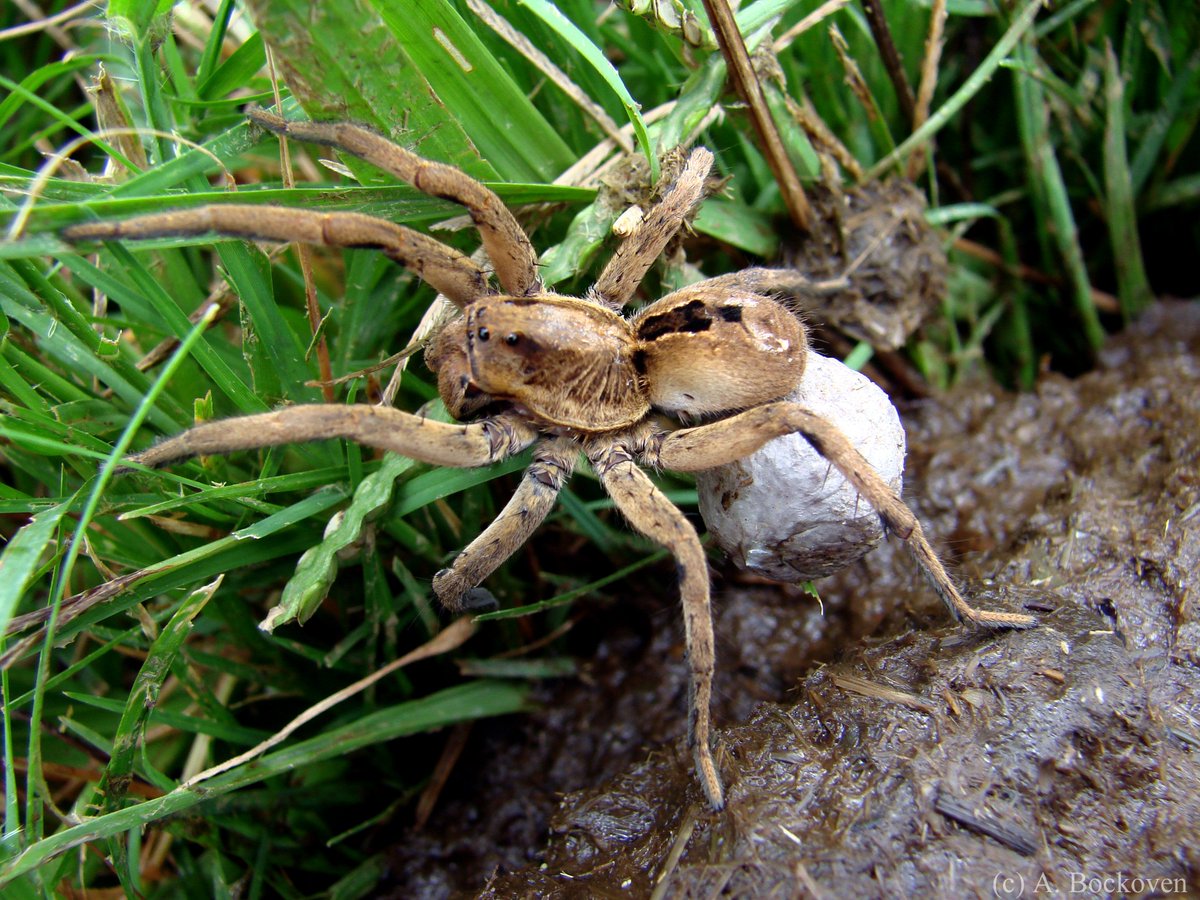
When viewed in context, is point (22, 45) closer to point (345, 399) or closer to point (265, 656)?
point (345, 399)

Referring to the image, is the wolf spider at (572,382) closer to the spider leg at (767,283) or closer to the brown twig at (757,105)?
the spider leg at (767,283)

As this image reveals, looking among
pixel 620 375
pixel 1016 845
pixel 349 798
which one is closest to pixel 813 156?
pixel 620 375

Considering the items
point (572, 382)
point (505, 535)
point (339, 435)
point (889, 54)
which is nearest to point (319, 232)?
point (339, 435)

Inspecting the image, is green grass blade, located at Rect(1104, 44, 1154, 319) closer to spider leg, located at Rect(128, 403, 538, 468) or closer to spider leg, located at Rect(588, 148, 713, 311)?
spider leg, located at Rect(588, 148, 713, 311)

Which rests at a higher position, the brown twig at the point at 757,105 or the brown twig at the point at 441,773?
the brown twig at the point at 757,105

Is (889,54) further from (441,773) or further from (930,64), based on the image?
(441,773)

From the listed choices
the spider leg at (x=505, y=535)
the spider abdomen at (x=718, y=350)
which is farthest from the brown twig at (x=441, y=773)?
the spider abdomen at (x=718, y=350)

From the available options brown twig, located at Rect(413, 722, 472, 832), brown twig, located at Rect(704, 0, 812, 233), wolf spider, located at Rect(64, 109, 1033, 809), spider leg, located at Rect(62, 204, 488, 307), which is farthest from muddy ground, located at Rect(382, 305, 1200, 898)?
spider leg, located at Rect(62, 204, 488, 307)
